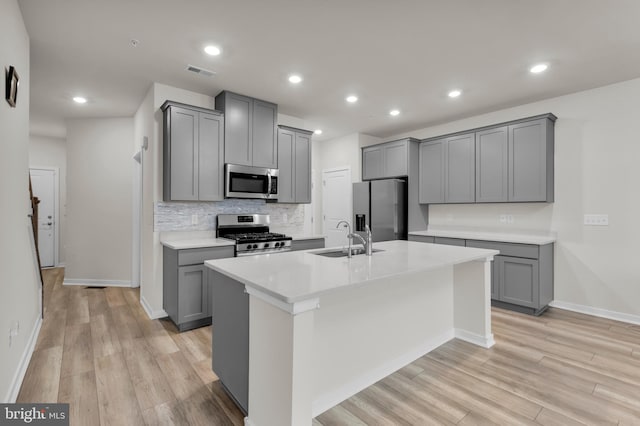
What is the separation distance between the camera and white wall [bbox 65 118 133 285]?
506 centimetres

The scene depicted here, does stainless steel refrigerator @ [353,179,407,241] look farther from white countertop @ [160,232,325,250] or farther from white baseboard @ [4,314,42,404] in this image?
white baseboard @ [4,314,42,404]

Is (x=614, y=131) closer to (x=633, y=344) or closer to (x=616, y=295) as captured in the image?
(x=616, y=295)

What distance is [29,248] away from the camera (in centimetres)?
272

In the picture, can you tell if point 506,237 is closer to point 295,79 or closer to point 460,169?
point 460,169

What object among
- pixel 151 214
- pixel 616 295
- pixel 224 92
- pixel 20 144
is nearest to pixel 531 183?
pixel 616 295

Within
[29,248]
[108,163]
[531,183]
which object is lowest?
[29,248]

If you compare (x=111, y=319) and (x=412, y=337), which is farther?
(x=111, y=319)

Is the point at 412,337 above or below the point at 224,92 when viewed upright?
below

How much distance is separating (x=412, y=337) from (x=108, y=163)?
5304 millimetres

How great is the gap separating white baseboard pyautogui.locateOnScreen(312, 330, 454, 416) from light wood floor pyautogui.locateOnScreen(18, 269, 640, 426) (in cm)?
5

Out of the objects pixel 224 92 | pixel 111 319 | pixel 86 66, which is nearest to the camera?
pixel 86 66

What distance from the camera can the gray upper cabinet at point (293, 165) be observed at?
4387 mm

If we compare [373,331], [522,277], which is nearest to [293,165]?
[373,331]

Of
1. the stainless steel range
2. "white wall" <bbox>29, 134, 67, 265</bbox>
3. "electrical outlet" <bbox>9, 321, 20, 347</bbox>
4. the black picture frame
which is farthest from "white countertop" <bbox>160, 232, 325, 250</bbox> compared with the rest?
"white wall" <bbox>29, 134, 67, 265</bbox>
